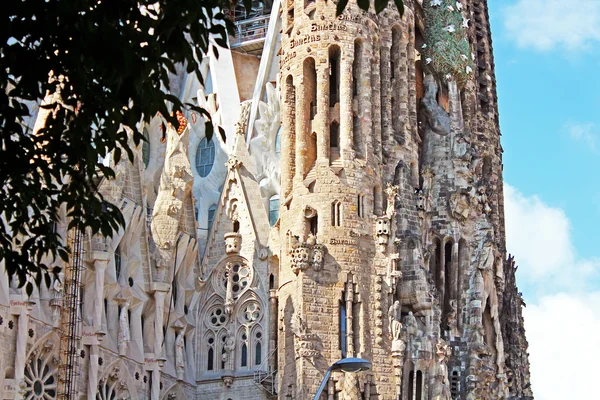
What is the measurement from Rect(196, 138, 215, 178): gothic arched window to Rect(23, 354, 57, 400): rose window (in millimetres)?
13423

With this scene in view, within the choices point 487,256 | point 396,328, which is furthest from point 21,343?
point 487,256

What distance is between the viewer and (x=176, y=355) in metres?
44.4

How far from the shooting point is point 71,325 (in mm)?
38500

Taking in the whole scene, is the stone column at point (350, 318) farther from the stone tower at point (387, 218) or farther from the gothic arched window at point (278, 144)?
the gothic arched window at point (278, 144)

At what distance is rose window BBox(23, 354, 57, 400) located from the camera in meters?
37.4

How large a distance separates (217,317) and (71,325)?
8537 mm

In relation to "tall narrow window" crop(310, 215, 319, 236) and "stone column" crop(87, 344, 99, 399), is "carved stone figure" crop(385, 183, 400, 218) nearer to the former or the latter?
"tall narrow window" crop(310, 215, 319, 236)

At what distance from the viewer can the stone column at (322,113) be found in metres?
42.7

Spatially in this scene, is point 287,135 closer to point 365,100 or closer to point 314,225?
point 365,100

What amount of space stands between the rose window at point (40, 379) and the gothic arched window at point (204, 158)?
13.4 meters

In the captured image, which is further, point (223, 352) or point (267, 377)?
point (223, 352)

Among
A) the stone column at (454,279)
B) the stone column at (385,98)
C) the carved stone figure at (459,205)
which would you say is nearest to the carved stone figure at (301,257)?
the stone column at (385,98)

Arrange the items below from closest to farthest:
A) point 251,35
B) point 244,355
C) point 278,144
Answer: point 244,355 → point 278,144 → point 251,35

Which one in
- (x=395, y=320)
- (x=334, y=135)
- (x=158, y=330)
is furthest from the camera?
(x=334, y=135)
